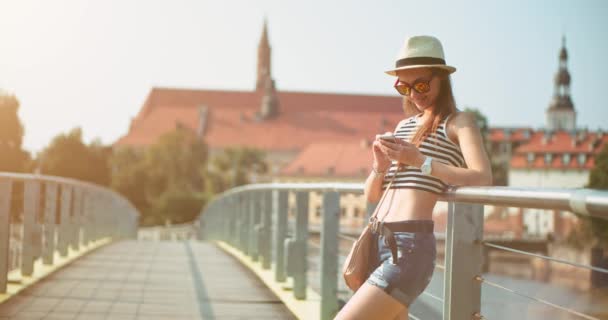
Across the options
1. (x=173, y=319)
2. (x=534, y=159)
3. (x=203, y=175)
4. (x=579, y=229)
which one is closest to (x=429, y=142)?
(x=173, y=319)

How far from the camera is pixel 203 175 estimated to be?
10406 cm

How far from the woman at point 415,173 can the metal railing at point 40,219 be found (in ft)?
12.9

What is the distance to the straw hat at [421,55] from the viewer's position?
3.13 m

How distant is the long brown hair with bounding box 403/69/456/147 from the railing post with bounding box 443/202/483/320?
36 cm

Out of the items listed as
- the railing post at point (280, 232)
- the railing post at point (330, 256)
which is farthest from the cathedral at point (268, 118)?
the railing post at point (330, 256)

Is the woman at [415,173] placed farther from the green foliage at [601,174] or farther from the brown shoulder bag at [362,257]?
the green foliage at [601,174]

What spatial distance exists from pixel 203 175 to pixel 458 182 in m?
102

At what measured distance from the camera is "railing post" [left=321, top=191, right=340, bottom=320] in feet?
18.2

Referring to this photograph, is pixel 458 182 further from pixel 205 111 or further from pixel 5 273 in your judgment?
pixel 205 111

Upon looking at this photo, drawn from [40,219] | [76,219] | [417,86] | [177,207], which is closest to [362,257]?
[417,86]

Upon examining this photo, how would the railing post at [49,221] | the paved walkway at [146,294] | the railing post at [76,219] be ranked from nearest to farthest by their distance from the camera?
the paved walkway at [146,294]
the railing post at [49,221]
the railing post at [76,219]

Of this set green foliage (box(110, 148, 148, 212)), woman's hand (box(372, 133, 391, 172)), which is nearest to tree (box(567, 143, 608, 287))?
woman's hand (box(372, 133, 391, 172))

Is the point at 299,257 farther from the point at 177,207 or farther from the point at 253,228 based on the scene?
the point at 177,207

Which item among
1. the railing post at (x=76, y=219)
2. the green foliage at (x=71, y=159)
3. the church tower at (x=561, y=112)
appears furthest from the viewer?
the church tower at (x=561, y=112)
